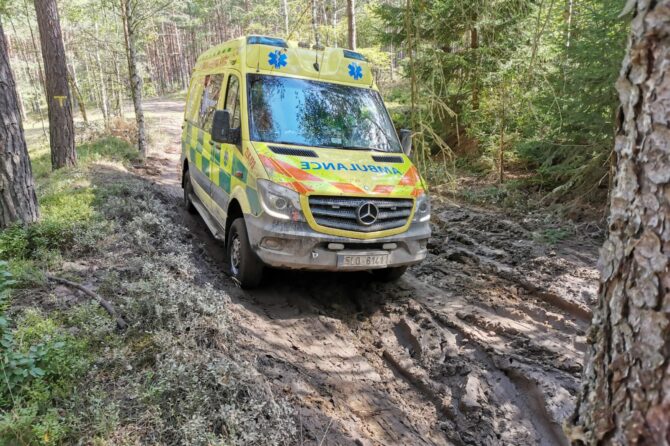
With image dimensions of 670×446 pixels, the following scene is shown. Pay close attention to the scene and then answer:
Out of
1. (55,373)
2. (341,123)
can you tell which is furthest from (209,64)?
(55,373)

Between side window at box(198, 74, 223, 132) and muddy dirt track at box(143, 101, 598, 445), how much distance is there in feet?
5.99

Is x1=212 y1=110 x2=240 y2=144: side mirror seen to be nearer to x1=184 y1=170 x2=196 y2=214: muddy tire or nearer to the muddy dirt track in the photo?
the muddy dirt track

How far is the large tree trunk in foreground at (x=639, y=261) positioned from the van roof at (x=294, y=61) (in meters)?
4.20

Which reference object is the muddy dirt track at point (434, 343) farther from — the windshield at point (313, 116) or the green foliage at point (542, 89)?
the green foliage at point (542, 89)

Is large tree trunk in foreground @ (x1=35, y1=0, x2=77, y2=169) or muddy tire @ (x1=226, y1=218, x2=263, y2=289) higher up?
large tree trunk in foreground @ (x1=35, y1=0, x2=77, y2=169)

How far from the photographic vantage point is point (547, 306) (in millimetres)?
4973

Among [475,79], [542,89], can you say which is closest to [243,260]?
[542,89]

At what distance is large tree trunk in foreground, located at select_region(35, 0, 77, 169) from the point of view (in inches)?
381

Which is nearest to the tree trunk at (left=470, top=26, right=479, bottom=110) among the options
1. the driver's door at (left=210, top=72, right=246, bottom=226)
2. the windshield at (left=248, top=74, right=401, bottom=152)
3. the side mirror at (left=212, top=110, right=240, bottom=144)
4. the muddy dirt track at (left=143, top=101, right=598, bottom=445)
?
the muddy dirt track at (left=143, top=101, right=598, bottom=445)

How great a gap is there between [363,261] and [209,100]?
375 centimetres

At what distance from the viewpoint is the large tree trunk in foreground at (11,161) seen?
5062mm

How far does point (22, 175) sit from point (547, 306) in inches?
248

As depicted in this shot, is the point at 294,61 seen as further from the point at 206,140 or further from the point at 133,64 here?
the point at 133,64

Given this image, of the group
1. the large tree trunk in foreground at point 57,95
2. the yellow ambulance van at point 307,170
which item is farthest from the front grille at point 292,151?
the large tree trunk in foreground at point 57,95
